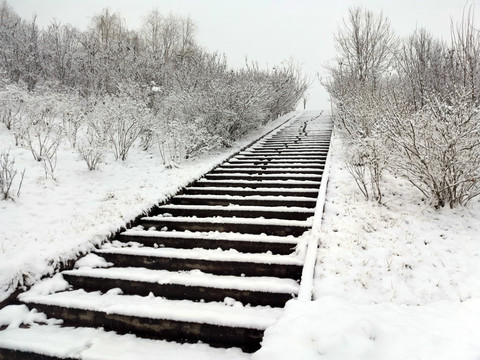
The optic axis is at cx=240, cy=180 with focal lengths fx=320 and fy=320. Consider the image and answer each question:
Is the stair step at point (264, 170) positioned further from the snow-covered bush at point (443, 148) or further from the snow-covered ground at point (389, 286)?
the snow-covered bush at point (443, 148)

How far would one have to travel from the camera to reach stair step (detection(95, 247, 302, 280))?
11.2 ft

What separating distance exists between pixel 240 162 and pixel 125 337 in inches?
230

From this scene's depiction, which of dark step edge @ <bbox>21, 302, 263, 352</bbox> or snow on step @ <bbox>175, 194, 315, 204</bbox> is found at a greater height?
snow on step @ <bbox>175, 194, 315, 204</bbox>

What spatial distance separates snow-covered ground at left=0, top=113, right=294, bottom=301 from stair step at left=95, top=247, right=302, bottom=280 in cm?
52

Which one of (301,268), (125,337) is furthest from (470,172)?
(125,337)

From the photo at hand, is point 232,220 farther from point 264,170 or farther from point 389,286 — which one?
point 264,170

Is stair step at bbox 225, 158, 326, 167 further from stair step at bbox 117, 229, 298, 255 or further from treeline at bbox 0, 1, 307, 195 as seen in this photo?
stair step at bbox 117, 229, 298, 255

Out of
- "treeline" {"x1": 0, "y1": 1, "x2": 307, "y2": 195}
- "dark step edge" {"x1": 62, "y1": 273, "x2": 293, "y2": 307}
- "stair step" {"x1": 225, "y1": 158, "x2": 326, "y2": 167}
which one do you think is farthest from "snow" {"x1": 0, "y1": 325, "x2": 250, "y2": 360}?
"stair step" {"x1": 225, "y1": 158, "x2": 326, "y2": 167}

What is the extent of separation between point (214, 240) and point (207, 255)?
40 cm

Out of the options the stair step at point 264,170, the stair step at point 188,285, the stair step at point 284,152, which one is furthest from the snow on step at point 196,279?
the stair step at point 284,152

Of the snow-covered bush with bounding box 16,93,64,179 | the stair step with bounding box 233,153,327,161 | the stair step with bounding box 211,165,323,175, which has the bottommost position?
the stair step with bounding box 211,165,323,175

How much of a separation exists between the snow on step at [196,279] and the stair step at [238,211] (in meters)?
1.55

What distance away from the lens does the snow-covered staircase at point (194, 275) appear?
2.71m

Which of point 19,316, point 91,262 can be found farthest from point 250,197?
point 19,316
